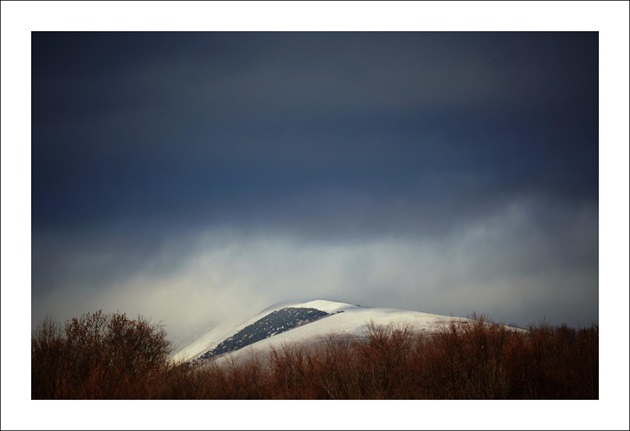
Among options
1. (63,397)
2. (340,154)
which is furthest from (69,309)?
(340,154)

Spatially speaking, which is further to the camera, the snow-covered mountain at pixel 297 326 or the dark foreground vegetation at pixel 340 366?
the snow-covered mountain at pixel 297 326

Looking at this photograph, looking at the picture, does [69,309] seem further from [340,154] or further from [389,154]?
[389,154]

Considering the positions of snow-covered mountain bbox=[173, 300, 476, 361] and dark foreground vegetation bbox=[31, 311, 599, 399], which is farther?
snow-covered mountain bbox=[173, 300, 476, 361]

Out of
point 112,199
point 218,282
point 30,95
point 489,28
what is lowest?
point 218,282

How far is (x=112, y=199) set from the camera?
7309 millimetres

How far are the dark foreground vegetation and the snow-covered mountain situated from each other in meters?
0.14

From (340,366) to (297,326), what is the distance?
798 mm

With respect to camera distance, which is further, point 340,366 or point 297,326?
point 297,326

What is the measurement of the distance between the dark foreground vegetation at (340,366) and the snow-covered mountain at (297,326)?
14 cm

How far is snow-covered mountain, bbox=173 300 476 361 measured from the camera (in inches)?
289

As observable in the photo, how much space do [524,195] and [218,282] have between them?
381 centimetres

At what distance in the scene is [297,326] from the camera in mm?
7488

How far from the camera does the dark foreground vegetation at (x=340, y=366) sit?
6695 mm

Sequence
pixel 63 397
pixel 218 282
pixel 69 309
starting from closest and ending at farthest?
pixel 63 397 → pixel 69 309 → pixel 218 282
